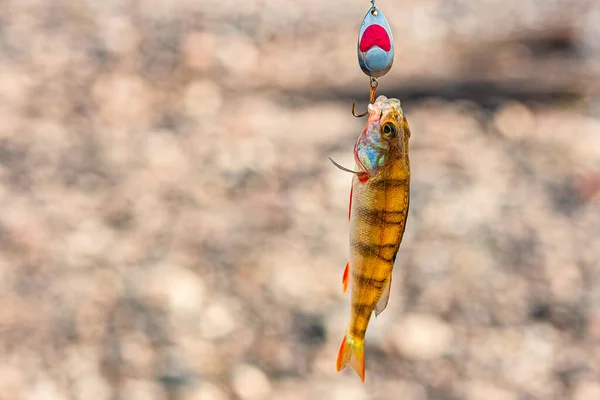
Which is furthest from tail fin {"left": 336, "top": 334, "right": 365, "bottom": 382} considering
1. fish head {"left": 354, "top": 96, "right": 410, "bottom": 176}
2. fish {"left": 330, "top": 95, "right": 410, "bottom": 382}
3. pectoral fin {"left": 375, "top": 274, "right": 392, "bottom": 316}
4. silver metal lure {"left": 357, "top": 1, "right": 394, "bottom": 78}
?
silver metal lure {"left": 357, "top": 1, "right": 394, "bottom": 78}

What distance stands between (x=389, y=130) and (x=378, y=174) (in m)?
0.12

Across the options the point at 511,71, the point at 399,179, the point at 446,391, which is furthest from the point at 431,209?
the point at 399,179

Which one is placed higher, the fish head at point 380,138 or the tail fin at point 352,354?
the fish head at point 380,138

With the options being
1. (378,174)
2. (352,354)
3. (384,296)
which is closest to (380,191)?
(378,174)

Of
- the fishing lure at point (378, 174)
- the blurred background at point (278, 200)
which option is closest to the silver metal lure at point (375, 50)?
the fishing lure at point (378, 174)

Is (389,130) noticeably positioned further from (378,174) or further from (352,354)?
(352,354)

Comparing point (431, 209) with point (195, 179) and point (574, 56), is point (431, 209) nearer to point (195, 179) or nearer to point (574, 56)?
point (195, 179)

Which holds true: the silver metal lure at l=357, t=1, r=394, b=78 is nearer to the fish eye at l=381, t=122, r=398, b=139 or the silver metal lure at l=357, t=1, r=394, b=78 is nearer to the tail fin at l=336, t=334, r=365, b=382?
the fish eye at l=381, t=122, r=398, b=139

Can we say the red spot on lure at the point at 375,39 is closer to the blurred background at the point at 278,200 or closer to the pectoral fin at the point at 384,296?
the pectoral fin at the point at 384,296

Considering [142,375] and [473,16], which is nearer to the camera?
[142,375]

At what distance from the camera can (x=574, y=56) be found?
8891mm

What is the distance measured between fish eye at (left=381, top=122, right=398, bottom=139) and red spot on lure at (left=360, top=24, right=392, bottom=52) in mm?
193

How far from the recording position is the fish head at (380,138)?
1700mm

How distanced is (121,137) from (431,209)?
372 cm
